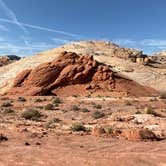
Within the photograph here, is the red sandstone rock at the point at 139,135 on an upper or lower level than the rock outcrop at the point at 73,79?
lower

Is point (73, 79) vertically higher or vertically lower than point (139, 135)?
higher

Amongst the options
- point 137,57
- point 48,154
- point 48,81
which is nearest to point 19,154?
point 48,154

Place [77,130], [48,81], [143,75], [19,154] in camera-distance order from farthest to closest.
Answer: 1. [143,75]
2. [48,81]
3. [77,130]
4. [19,154]

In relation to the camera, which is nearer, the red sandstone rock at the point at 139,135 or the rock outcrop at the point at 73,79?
the red sandstone rock at the point at 139,135

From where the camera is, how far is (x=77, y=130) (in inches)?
696

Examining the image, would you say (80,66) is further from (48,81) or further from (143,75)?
(143,75)

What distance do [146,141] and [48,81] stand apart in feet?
123

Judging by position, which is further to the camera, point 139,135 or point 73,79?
point 73,79

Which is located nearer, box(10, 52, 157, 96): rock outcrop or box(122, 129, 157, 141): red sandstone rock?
box(122, 129, 157, 141): red sandstone rock

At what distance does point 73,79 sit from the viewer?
170 ft

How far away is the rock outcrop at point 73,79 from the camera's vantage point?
5041 cm

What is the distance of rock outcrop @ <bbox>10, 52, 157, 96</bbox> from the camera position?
50.4 m

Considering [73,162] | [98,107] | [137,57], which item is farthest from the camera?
[137,57]

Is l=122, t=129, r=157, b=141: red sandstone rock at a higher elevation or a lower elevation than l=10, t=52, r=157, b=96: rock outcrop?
lower
